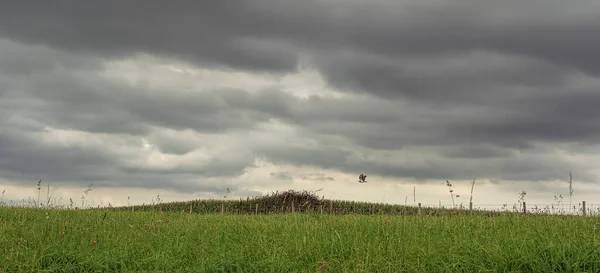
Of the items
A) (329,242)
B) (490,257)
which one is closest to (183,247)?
(329,242)

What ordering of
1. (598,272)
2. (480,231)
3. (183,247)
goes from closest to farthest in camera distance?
(598,272)
(183,247)
(480,231)

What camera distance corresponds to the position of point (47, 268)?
1003 cm

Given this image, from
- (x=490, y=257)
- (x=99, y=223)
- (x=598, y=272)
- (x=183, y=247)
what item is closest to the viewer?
(x=598, y=272)

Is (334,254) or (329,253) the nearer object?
(334,254)

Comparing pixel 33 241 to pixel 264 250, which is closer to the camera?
pixel 264 250

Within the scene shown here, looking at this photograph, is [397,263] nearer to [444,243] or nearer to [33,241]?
[444,243]

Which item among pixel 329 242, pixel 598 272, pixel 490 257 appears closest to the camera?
pixel 598 272

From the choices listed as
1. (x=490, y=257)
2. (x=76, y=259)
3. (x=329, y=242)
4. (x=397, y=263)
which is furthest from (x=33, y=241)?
(x=490, y=257)

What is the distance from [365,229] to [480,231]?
9.10 feet

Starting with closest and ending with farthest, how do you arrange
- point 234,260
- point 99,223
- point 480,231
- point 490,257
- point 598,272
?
point 598,272, point 490,257, point 234,260, point 480,231, point 99,223

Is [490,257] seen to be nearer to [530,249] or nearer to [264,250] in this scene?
[530,249]

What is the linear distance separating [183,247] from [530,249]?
7.16m

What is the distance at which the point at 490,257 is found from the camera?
29.5 ft

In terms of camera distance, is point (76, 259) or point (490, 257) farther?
point (76, 259)
